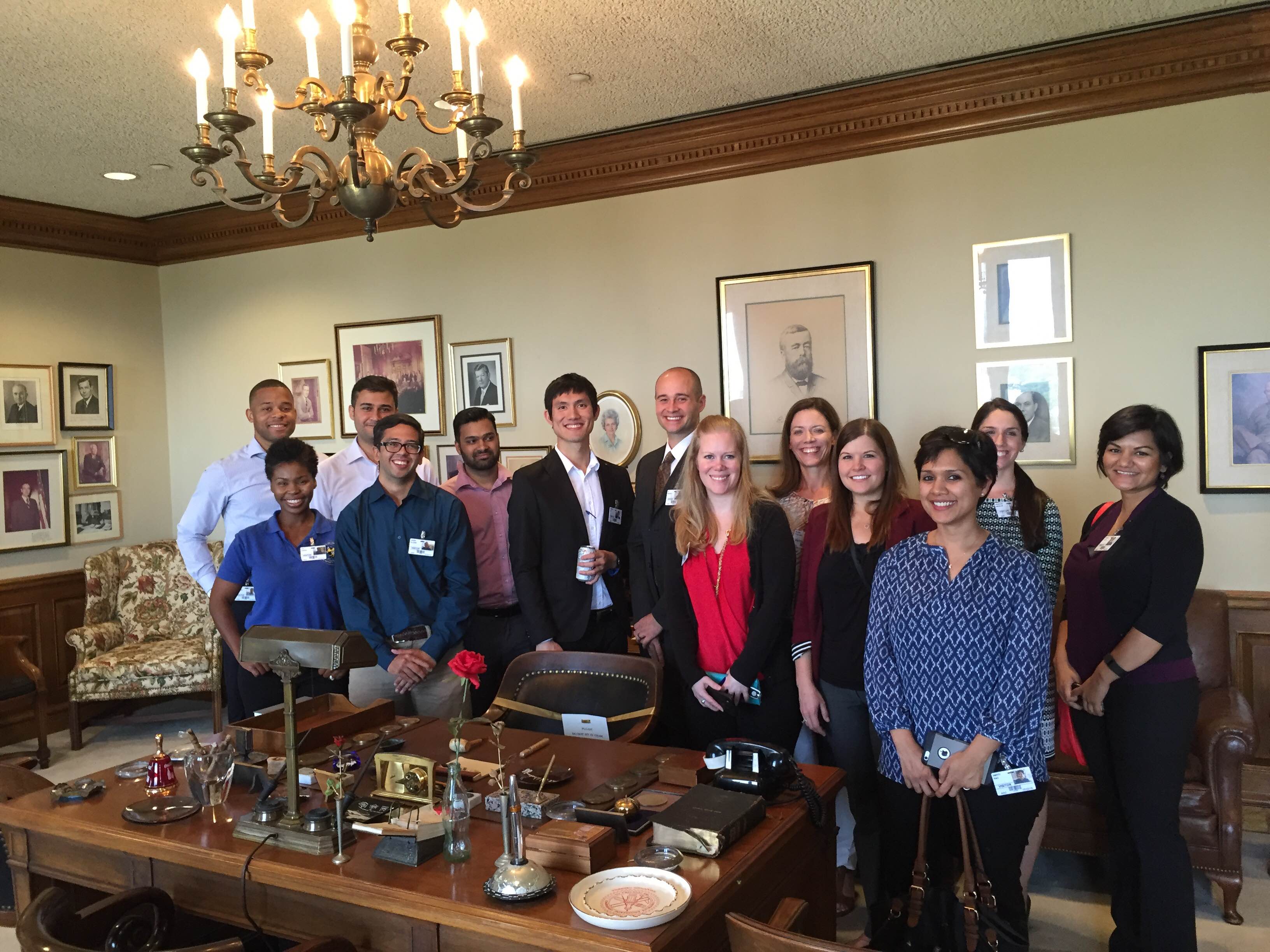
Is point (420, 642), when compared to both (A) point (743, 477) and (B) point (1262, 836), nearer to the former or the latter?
(A) point (743, 477)

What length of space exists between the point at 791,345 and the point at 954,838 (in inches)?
96.0

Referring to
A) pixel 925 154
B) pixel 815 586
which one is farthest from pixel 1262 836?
pixel 925 154

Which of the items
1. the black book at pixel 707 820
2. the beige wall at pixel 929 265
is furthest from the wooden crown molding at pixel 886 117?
the black book at pixel 707 820

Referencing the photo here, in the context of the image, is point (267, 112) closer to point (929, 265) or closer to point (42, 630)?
point (929, 265)

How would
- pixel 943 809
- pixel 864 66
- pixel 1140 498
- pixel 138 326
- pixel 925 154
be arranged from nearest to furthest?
pixel 943 809, pixel 1140 498, pixel 864 66, pixel 925 154, pixel 138 326

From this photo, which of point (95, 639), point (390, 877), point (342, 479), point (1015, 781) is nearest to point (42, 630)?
point (95, 639)

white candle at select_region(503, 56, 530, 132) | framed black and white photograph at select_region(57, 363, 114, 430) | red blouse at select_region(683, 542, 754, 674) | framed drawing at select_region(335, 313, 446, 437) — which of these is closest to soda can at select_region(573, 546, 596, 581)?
red blouse at select_region(683, 542, 754, 674)

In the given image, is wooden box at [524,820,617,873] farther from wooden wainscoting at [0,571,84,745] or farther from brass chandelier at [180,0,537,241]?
wooden wainscoting at [0,571,84,745]

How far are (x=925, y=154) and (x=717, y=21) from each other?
1248 mm

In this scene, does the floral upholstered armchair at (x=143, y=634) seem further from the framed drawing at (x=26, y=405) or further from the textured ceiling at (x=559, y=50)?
the textured ceiling at (x=559, y=50)

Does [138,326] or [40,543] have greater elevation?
[138,326]

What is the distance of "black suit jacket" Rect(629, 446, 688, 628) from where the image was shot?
329cm

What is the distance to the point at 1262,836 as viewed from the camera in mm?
3635

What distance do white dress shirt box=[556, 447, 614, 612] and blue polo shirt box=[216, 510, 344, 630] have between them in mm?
885
